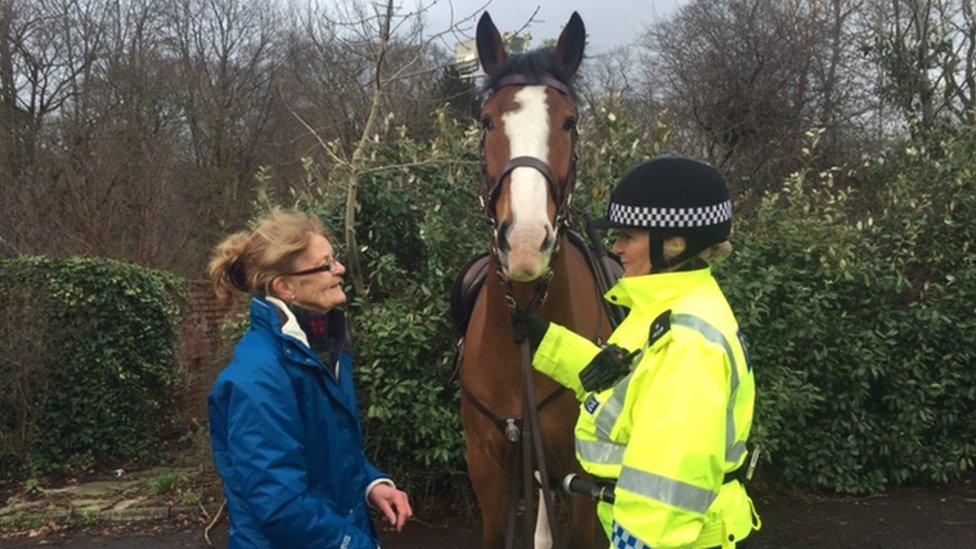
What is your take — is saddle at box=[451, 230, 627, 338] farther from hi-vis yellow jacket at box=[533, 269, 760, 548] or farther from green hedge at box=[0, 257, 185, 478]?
green hedge at box=[0, 257, 185, 478]

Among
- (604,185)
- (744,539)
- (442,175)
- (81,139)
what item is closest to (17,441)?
(442,175)

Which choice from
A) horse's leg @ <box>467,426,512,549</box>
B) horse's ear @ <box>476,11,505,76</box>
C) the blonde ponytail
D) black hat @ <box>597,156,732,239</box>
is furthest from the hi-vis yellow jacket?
horse's ear @ <box>476,11,505,76</box>

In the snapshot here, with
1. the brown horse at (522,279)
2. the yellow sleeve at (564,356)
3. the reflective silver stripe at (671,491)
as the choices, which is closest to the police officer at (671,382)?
the reflective silver stripe at (671,491)

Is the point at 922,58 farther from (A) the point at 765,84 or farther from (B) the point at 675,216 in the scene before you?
(B) the point at 675,216

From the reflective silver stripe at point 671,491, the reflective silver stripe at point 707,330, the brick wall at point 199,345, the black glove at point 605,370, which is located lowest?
the brick wall at point 199,345

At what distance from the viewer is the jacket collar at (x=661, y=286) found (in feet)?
5.80

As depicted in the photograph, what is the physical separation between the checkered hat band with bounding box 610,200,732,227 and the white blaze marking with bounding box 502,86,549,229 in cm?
54

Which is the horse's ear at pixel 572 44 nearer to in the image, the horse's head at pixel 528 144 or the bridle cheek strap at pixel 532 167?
the horse's head at pixel 528 144

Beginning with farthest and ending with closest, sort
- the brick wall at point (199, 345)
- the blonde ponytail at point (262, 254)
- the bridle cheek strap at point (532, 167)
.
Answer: the brick wall at point (199, 345) → the bridle cheek strap at point (532, 167) → the blonde ponytail at point (262, 254)

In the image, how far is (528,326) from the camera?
2666mm

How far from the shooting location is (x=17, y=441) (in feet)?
20.3

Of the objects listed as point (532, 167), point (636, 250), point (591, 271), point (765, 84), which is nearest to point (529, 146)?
point (532, 167)

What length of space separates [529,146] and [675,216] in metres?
0.95

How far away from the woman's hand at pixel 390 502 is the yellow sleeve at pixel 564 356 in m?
0.58
